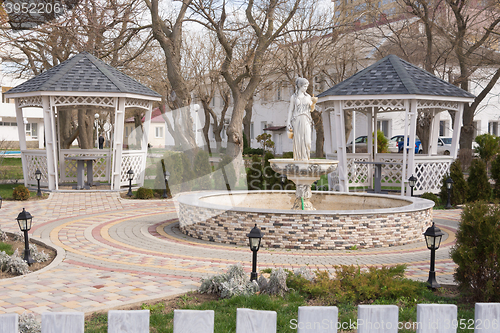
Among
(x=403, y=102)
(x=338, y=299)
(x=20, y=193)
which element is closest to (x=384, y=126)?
(x=403, y=102)

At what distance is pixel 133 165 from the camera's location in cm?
1967

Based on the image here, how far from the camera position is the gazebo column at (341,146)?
17.5 meters

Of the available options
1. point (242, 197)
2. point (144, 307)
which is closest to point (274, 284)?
point (144, 307)

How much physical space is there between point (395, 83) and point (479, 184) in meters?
4.43

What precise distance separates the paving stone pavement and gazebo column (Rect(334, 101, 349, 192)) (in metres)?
4.47

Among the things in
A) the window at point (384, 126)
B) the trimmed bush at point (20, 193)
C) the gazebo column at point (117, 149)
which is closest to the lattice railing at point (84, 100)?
the gazebo column at point (117, 149)

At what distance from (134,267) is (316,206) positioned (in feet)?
21.3

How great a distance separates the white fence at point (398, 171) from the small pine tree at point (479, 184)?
195cm

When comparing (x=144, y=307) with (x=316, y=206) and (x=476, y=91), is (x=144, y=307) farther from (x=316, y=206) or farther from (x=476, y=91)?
(x=476, y=91)

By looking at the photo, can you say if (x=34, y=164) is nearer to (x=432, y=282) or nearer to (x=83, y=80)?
(x=83, y=80)

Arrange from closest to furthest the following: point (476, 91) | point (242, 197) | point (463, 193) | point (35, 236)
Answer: point (35, 236)
point (242, 197)
point (463, 193)
point (476, 91)

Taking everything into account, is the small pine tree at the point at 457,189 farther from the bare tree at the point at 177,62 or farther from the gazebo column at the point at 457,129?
the bare tree at the point at 177,62

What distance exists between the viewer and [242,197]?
41.5 ft

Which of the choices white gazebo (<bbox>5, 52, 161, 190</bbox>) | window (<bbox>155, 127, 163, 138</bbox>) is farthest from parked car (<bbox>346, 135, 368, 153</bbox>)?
window (<bbox>155, 127, 163, 138</bbox>)
